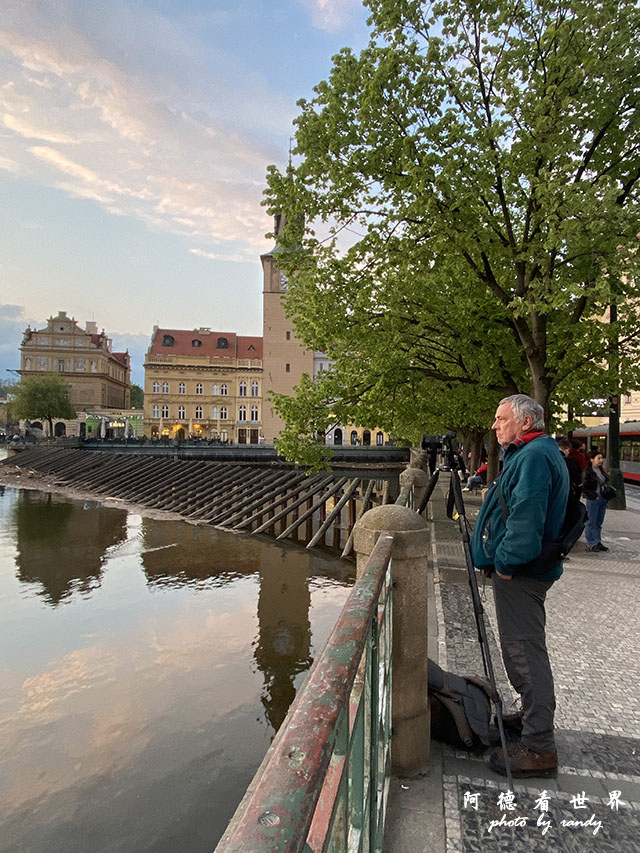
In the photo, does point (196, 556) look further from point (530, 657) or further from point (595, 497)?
point (530, 657)

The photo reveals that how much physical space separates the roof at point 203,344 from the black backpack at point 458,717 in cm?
7961

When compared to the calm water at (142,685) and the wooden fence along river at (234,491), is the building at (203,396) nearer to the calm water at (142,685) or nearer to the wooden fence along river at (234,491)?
the wooden fence along river at (234,491)

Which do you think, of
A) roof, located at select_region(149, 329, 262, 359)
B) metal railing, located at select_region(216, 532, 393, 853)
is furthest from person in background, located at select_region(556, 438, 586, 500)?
roof, located at select_region(149, 329, 262, 359)

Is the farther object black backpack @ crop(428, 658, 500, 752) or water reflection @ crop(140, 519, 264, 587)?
Answer: water reflection @ crop(140, 519, 264, 587)

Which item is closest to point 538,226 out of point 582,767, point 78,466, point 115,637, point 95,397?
point 582,767

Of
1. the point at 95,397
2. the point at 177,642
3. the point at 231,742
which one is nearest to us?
the point at 231,742

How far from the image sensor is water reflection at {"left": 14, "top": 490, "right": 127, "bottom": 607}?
14.3 metres

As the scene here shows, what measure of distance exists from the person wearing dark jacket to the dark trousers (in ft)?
23.6

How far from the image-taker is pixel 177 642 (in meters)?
10.1

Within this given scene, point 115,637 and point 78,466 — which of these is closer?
point 115,637

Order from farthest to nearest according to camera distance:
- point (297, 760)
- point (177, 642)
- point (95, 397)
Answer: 1. point (95, 397)
2. point (177, 642)
3. point (297, 760)

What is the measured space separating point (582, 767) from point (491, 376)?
29.9 ft

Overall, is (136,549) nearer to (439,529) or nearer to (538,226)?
(439,529)

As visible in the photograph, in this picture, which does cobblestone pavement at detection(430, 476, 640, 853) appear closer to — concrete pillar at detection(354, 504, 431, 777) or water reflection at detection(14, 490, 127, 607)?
concrete pillar at detection(354, 504, 431, 777)
